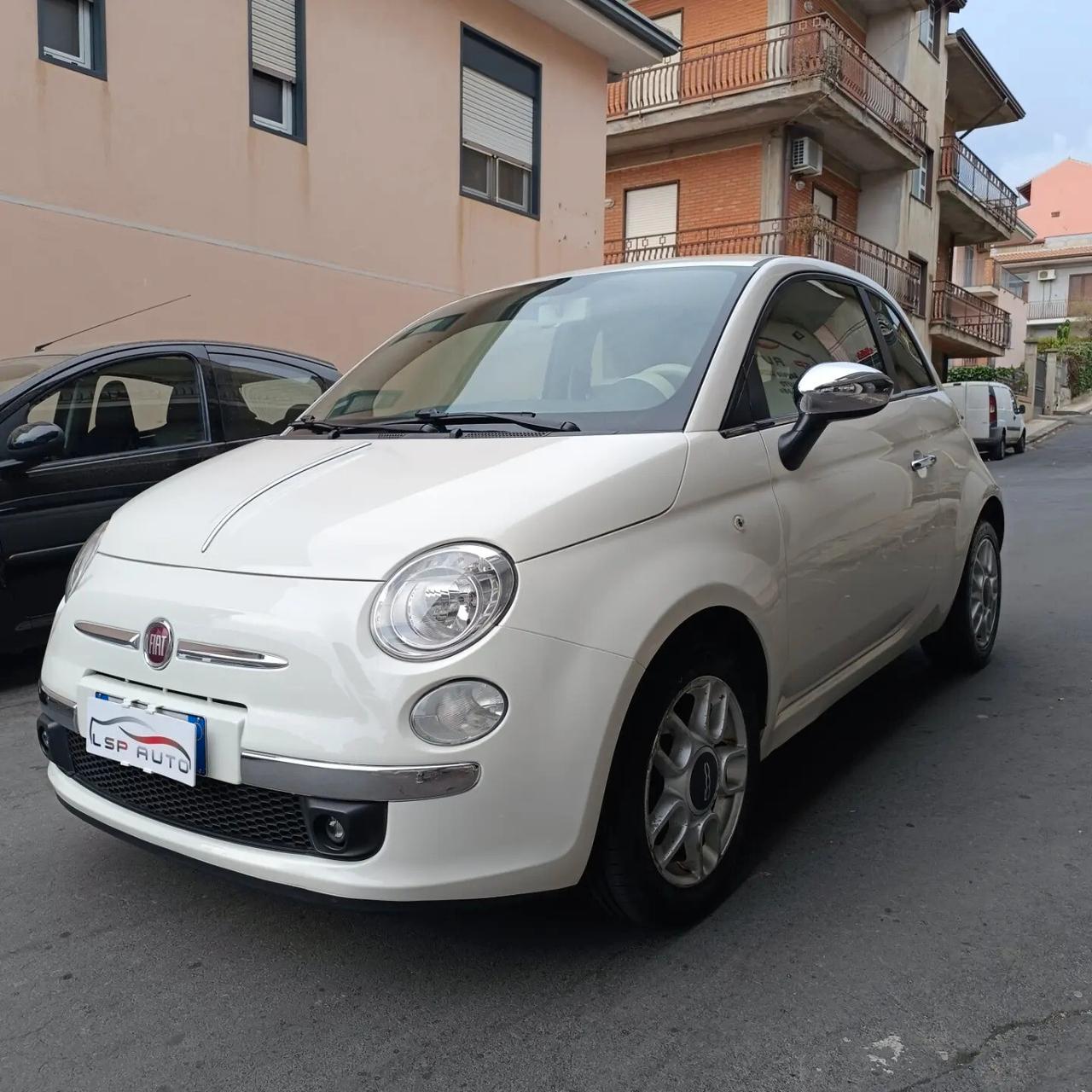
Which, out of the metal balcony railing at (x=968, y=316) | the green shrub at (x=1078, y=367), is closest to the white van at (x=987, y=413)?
the metal balcony railing at (x=968, y=316)

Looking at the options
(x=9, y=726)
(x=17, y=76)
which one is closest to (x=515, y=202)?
(x=17, y=76)

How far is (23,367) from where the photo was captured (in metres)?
5.23

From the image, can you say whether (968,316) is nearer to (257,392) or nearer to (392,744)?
(257,392)

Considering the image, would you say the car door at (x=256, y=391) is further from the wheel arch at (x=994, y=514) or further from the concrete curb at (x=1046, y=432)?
the concrete curb at (x=1046, y=432)

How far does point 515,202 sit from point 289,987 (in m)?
12.2

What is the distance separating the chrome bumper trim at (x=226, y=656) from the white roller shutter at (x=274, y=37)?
9.18 meters

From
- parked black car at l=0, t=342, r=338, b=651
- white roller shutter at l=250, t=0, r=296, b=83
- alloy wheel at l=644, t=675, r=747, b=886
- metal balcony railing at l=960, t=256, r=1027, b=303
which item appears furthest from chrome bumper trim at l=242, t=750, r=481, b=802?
metal balcony railing at l=960, t=256, r=1027, b=303

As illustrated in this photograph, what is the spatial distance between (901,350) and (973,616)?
1232mm

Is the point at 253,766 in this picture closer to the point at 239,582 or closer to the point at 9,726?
the point at 239,582

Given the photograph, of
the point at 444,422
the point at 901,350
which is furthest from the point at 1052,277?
the point at 444,422

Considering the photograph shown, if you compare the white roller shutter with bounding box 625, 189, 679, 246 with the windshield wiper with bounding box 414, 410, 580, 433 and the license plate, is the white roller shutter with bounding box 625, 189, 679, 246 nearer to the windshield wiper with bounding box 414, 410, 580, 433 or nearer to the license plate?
the windshield wiper with bounding box 414, 410, 580, 433

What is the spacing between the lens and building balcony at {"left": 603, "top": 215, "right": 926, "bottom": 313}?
2028cm

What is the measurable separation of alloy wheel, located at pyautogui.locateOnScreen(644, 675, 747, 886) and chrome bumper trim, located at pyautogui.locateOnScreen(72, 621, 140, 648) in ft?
3.80

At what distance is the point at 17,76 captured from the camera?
8.02 metres
